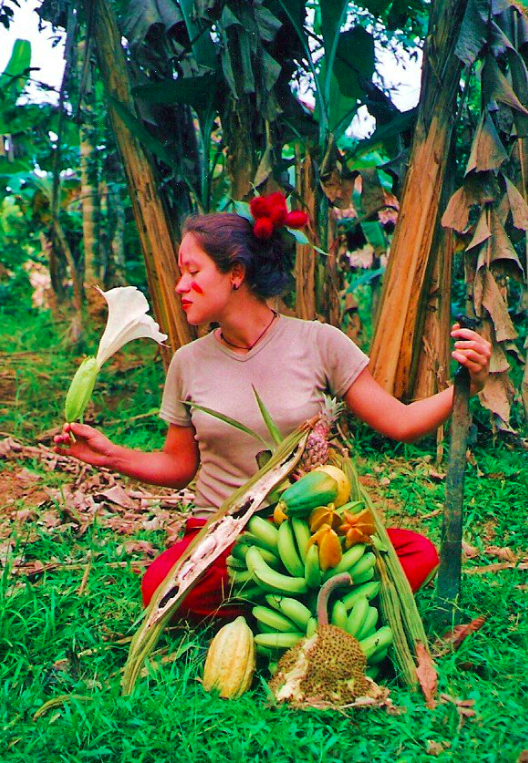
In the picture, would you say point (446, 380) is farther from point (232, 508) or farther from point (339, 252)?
point (232, 508)

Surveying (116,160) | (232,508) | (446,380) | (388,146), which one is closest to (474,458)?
(446,380)

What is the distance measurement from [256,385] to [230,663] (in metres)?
0.88

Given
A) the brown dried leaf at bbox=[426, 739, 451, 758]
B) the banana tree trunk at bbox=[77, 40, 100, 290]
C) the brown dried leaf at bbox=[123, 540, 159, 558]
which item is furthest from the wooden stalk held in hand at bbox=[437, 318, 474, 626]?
the banana tree trunk at bbox=[77, 40, 100, 290]

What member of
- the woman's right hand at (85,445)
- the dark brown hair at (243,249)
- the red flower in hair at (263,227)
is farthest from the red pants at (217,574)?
the red flower in hair at (263,227)

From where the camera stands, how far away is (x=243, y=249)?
2.64 m

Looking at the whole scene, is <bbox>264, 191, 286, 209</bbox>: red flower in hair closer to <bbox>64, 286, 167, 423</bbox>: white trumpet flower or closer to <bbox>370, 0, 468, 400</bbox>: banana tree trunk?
<bbox>64, 286, 167, 423</bbox>: white trumpet flower

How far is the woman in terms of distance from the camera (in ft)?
8.47

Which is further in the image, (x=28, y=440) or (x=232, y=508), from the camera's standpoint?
(x=28, y=440)

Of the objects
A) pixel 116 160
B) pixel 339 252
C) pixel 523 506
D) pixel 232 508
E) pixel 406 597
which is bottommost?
pixel 523 506

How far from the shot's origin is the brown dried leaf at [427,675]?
210cm

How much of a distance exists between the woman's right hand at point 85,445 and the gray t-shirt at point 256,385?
1.06 feet

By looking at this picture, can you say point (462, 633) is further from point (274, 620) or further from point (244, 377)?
point (244, 377)

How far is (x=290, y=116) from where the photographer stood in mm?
4168

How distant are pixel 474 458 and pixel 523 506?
502 millimetres
